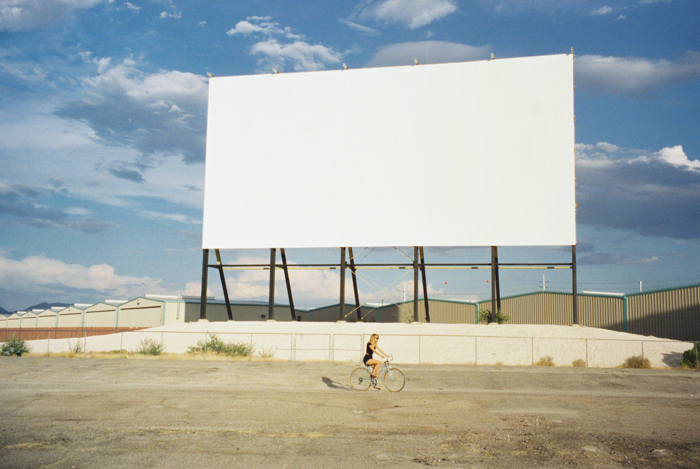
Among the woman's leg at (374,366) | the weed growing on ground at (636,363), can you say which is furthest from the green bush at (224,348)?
the weed growing on ground at (636,363)

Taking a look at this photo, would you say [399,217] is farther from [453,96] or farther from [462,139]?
[453,96]

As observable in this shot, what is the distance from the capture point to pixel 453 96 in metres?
46.6

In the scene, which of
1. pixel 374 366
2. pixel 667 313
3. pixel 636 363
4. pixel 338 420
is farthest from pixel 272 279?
pixel 338 420

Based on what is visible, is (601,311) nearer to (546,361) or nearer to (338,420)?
(546,361)

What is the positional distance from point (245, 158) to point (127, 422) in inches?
1506

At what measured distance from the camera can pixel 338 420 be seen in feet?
49.3

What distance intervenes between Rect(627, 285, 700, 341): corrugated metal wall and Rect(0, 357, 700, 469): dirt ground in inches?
756

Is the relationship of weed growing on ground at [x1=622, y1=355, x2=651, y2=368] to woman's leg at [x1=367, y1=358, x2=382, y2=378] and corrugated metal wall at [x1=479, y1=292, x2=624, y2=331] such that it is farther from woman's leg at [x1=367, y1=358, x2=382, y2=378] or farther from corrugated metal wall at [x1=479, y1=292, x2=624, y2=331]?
woman's leg at [x1=367, y1=358, x2=382, y2=378]

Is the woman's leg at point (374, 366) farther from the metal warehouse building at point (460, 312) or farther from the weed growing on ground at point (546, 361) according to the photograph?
the metal warehouse building at point (460, 312)

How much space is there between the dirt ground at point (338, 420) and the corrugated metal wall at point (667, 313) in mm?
19214

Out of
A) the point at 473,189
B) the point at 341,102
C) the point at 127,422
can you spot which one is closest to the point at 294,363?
the point at 127,422

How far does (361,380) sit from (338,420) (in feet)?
16.9

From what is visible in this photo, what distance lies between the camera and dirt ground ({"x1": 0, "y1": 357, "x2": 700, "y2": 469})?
1129 cm

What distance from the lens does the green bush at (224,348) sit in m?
33.8
